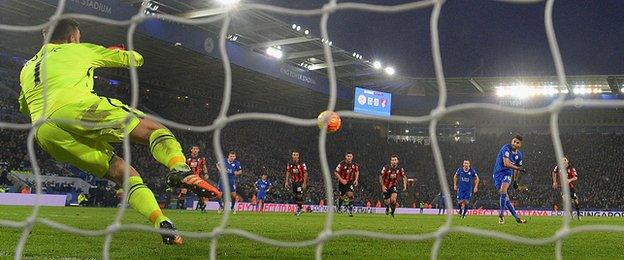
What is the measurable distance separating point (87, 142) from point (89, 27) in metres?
17.4

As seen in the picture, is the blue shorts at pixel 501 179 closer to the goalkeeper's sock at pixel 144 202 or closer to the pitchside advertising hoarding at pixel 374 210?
the goalkeeper's sock at pixel 144 202

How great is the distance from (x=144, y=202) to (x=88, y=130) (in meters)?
0.80

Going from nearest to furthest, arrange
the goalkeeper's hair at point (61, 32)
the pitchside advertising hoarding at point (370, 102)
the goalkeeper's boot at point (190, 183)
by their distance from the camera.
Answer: the goalkeeper's boot at point (190, 183), the goalkeeper's hair at point (61, 32), the pitchside advertising hoarding at point (370, 102)

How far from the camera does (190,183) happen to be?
3.60 metres

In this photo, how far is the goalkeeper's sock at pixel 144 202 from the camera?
429 centimetres

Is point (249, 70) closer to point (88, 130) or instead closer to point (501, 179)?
point (501, 179)

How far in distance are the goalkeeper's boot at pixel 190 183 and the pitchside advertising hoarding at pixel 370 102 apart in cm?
2758

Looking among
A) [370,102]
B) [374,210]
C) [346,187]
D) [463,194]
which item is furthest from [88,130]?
[370,102]

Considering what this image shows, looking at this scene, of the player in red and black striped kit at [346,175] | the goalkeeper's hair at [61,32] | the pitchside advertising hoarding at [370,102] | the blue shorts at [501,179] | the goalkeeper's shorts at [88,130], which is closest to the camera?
the goalkeeper's shorts at [88,130]

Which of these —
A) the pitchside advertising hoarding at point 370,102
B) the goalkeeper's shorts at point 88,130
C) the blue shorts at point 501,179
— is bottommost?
the goalkeeper's shorts at point 88,130

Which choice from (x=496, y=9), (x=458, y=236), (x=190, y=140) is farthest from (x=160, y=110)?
(x=458, y=236)

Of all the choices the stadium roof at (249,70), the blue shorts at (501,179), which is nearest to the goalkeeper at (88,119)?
the blue shorts at (501,179)

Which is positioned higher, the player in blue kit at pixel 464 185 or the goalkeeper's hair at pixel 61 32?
the goalkeeper's hair at pixel 61 32

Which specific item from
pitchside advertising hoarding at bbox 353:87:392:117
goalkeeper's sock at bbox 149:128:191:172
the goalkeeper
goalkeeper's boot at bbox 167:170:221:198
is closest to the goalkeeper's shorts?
the goalkeeper
